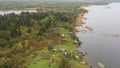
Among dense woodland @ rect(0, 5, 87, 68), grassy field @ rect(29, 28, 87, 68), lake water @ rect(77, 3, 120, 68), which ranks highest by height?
dense woodland @ rect(0, 5, 87, 68)

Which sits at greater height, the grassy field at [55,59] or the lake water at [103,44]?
the grassy field at [55,59]

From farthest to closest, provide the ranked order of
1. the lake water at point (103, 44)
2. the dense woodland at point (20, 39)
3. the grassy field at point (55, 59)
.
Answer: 1. the lake water at point (103, 44)
2. the dense woodland at point (20, 39)
3. the grassy field at point (55, 59)

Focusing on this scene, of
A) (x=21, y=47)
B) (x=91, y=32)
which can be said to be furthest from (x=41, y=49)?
(x=91, y=32)

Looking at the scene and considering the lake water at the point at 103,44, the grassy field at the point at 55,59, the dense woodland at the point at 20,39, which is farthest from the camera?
the lake water at the point at 103,44

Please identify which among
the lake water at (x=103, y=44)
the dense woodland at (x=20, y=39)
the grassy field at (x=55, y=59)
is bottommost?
the lake water at (x=103, y=44)

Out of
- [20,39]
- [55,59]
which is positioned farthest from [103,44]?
[20,39]

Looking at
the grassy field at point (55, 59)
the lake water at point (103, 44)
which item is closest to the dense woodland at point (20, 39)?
the grassy field at point (55, 59)

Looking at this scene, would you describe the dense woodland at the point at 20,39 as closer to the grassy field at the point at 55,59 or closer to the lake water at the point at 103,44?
the grassy field at the point at 55,59

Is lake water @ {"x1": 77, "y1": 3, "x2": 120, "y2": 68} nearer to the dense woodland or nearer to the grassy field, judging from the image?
the grassy field

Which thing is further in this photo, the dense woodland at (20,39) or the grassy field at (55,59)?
the dense woodland at (20,39)

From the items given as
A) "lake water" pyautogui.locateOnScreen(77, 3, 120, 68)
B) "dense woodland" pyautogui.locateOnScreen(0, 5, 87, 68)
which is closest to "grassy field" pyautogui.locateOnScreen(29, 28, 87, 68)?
"dense woodland" pyautogui.locateOnScreen(0, 5, 87, 68)

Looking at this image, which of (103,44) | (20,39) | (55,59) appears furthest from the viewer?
(103,44)

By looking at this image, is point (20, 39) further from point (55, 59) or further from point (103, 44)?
point (103, 44)
